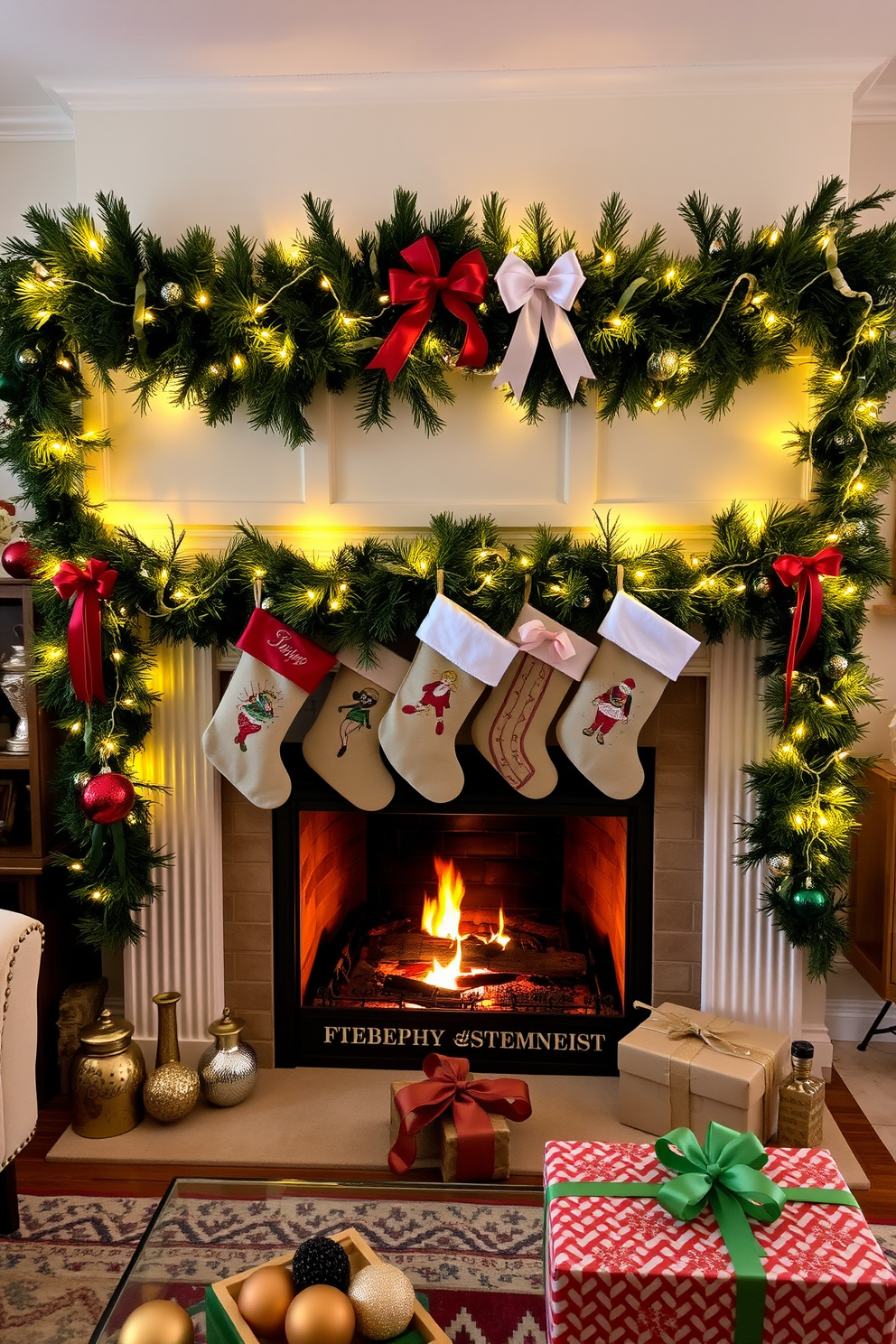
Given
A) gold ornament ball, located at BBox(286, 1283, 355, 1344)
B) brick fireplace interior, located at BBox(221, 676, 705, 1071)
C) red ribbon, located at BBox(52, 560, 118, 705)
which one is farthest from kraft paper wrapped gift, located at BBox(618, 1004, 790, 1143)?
red ribbon, located at BBox(52, 560, 118, 705)

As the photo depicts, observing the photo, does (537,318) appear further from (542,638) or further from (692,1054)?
(692,1054)

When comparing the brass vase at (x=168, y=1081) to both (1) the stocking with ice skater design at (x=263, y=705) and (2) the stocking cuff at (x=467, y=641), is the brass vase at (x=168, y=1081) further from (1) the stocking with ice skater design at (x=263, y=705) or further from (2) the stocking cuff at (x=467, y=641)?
(2) the stocking cuff at (x=467, y=641)

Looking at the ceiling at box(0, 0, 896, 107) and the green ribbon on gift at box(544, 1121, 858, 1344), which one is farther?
the ceiling at box(0, 0, 896, 107)

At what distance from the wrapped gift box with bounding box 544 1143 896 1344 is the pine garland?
3.26 feet

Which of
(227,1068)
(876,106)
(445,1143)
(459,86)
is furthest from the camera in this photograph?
(876,106)

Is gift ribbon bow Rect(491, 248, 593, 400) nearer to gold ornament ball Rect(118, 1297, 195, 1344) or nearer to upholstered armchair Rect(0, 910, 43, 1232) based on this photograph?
upholstered armchair Rect(0, 910, 43, 1232)

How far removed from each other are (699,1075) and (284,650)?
137 cm

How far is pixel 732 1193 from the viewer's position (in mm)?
1423

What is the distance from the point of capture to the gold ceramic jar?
2.32 meters

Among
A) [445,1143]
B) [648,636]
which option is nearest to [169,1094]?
[445,1143]

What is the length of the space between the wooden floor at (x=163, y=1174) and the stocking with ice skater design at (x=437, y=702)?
2.90 ft

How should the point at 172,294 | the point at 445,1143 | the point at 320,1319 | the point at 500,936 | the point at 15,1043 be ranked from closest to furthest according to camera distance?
the point at 320,1319 → the point at 15,1043 → the point at 445,1143 → the point at 172,294 → the point at 500,936

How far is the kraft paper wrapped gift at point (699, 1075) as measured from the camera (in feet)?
7.01

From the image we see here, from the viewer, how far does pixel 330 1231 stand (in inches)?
59.9
